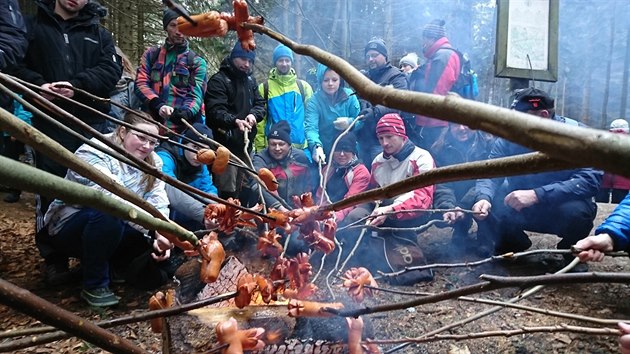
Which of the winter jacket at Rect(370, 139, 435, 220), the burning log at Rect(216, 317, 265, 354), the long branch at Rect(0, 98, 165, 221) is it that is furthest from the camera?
the winter jacket at Rect(370, 139, 435, 220)

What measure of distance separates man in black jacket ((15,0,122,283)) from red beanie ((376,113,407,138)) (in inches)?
105

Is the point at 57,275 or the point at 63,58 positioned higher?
the point at 63,58

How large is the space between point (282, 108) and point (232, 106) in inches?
25.0

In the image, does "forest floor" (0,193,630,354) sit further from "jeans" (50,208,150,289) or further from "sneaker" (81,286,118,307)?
"jeans" (50,208,150,289)

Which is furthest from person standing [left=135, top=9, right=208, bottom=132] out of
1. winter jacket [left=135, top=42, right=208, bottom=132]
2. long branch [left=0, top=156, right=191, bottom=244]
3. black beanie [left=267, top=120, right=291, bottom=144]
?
long branch [left=0, top=156, right=191, bottom=244]

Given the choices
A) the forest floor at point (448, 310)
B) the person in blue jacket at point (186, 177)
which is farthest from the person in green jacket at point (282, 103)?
the forest floor at point (448, 310)

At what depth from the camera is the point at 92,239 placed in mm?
3227

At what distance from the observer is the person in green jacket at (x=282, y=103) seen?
207 inches

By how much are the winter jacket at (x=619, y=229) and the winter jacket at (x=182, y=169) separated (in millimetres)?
3323

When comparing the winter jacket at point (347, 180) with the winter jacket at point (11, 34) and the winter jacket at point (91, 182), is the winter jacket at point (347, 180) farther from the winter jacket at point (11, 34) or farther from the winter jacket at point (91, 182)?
the winter jacket at point (11, 34)

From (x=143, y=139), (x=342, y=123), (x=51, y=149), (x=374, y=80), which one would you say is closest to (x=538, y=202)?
(x=342, y=123)

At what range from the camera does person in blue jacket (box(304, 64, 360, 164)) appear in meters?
5.34

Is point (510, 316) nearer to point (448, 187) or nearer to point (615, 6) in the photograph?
point (448, 187)

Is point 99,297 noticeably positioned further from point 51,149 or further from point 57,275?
point 51,149
